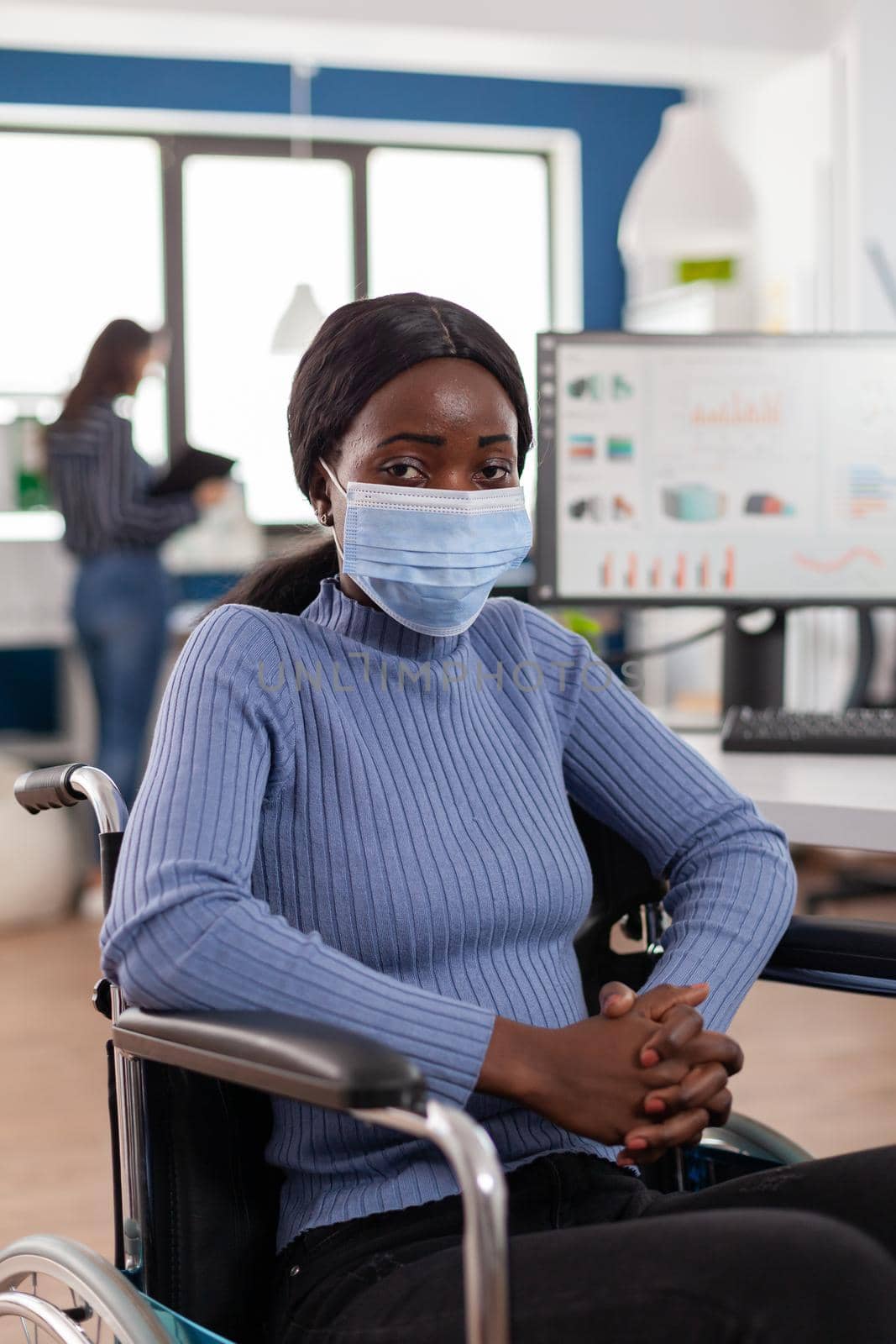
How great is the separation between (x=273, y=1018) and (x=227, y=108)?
5.31 metres

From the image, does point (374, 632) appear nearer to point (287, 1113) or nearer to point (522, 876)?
point (522, 876)

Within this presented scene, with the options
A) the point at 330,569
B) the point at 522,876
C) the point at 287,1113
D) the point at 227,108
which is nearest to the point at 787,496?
the point at 330,569

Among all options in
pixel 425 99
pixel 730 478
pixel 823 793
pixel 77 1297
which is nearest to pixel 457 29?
pixel 425 99

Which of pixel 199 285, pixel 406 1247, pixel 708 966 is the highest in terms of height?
pixel 199 285

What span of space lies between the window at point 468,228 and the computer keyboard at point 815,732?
4.22 m

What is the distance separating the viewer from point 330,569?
1341 mm

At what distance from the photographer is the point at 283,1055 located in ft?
2.71

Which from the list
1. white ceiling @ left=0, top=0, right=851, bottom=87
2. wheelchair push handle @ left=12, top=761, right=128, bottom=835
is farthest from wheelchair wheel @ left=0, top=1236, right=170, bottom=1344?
white ceiling @ left=0, top=0, right=851, bottom=87

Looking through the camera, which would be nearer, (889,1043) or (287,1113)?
(287,1113)

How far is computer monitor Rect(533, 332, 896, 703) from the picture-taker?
211cm

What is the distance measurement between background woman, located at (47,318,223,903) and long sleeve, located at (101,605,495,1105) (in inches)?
120

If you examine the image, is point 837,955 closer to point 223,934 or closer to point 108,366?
point 223,934

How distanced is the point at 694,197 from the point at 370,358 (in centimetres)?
320

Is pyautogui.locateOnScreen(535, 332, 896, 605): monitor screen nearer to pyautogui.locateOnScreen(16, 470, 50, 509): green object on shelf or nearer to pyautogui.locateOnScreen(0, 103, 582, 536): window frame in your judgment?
pyautogui.locateOnScreen(16, 470, 50, 509): green object on shelf
